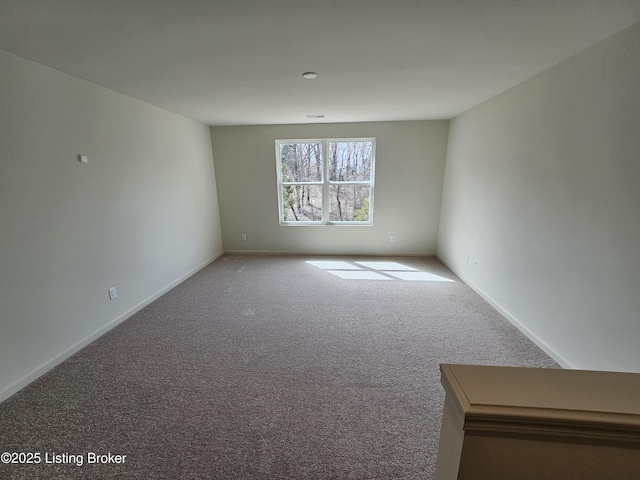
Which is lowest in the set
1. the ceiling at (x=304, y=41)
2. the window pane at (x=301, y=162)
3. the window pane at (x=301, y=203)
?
the window pane at (x=301, y=203)

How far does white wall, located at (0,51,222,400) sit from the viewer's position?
5.92ft

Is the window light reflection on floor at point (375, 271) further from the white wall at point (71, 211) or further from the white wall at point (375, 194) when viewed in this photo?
the white wall at point (71, 211)

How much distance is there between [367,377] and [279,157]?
3.77m

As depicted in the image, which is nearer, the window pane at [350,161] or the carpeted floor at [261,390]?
the carpeted floor at [261,390]

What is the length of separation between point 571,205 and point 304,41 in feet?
6.91

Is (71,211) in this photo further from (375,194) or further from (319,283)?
(375,194)

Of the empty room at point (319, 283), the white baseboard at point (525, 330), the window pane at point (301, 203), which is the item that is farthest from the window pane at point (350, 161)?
the white baseboard at point (525, 330)

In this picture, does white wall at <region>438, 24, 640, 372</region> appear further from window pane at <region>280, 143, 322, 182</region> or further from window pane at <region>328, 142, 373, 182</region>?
window pane at <region>280, 143, 322, 182</region>

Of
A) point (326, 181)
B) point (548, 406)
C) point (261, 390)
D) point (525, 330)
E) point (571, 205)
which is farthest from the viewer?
point (326, 181)

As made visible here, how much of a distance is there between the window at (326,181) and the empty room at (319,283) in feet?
3.28

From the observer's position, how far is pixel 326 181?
4723mm

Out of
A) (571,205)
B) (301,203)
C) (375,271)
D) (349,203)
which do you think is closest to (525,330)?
(571,205)

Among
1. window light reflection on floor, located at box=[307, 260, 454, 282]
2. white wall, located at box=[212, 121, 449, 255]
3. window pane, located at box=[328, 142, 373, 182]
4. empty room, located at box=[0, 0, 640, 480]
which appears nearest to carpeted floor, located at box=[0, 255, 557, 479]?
empty room, located at box=[0, 0, 640, 480]

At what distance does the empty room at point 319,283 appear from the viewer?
1289mm
